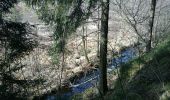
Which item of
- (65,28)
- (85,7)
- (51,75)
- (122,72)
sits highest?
(85,7)

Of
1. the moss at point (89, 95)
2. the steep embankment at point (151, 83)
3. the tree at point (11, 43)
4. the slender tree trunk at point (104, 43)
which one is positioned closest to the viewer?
the steep embankment at point (151, 83)

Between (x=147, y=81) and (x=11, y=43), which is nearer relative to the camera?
(x=147, y=81)

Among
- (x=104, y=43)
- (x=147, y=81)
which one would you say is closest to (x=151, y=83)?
(x=147, y=81)

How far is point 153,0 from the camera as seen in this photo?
1705cm

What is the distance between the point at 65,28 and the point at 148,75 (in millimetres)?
3605

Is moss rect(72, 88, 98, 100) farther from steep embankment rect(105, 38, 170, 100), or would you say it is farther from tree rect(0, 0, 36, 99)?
tree rect(0, 0, 36, 99)

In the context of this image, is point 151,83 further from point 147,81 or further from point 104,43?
point 104,43

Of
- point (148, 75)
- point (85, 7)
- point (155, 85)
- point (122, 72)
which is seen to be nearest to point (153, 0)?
Result: point (122, 72)

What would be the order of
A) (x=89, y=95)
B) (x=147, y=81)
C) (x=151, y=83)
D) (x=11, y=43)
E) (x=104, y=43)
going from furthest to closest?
(x=89, y=95), (x=104, y=43), (x=11, y=43), (x=147, y=81), (x=151, y=83)

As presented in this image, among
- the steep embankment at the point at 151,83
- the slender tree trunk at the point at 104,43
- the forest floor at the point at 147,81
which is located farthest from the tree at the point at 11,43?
the steep embankment at the point at 151,83

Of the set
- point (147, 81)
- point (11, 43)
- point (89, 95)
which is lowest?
point (89, 95)

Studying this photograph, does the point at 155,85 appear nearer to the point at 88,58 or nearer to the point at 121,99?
the point at 121,99

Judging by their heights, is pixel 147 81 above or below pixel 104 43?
below

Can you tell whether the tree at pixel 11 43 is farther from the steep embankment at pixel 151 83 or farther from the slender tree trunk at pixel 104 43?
the steep embankment at pixel 151 83
